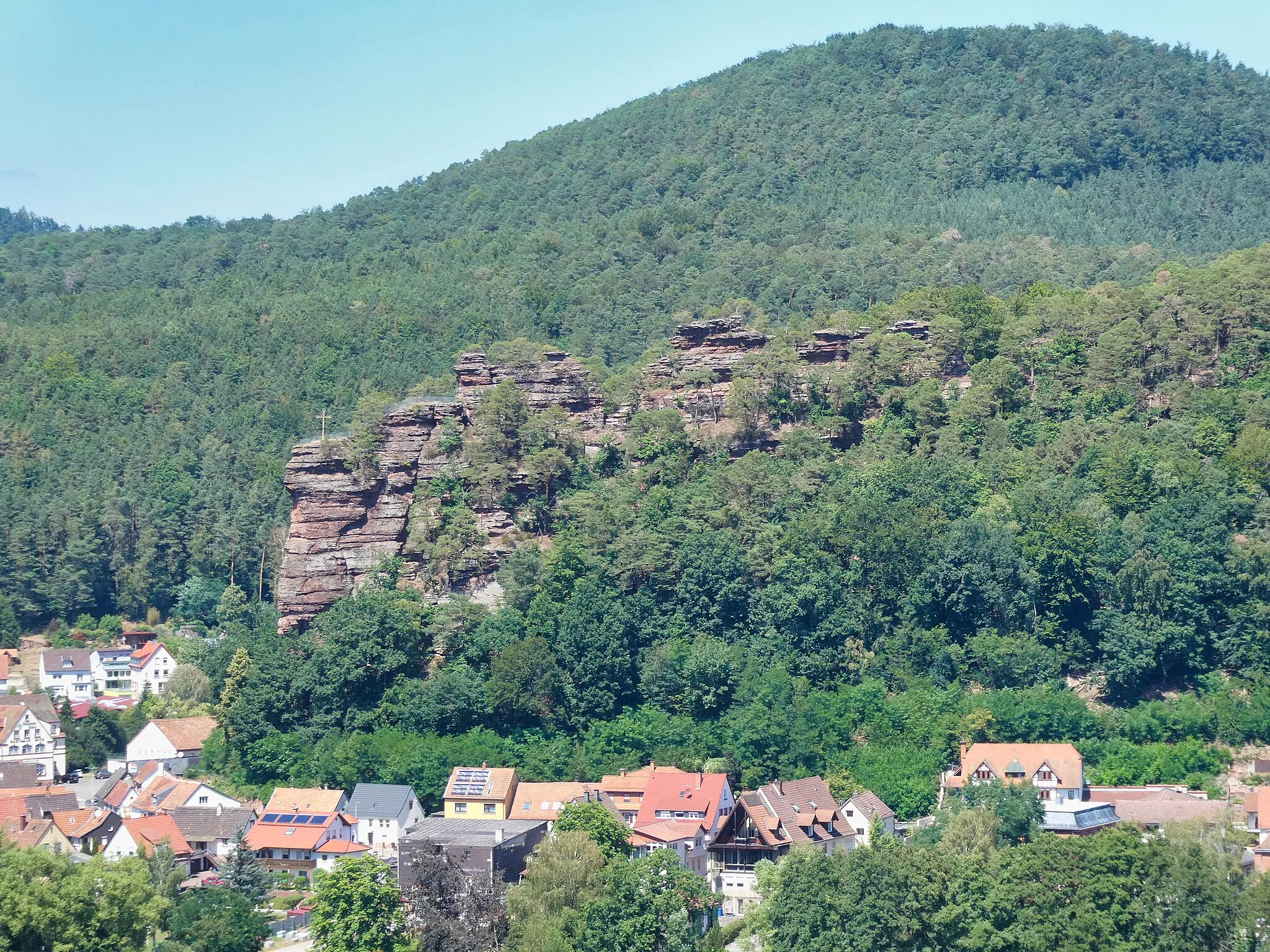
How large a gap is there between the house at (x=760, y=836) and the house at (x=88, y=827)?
72.9 feet

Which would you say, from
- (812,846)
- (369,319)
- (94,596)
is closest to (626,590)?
(812,846)

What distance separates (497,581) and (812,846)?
22.3m

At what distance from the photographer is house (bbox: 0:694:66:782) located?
73875 millimetres

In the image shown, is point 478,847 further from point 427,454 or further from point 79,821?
point 427,454

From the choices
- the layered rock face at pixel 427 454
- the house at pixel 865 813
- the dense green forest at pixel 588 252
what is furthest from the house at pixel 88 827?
the dense green forest at pixel 588 252

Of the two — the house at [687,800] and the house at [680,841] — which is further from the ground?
the house at [687,800]

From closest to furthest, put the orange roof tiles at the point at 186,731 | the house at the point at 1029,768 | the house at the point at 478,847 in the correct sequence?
the house at the point at 478,847 < the house at the point at 1029,768 < the orange roof tiles at the point at 186,731

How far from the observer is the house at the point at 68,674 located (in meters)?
83.3

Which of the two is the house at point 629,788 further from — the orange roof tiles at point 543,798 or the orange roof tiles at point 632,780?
the orange roof tiles at point 543,798

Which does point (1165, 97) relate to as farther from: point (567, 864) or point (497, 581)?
point (567, 864)

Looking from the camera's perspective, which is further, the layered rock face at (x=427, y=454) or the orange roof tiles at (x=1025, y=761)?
the layered rock face at (x=427, y=454)

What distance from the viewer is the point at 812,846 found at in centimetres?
5181

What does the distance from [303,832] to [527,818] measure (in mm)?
7952

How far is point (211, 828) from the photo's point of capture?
2414 inches
